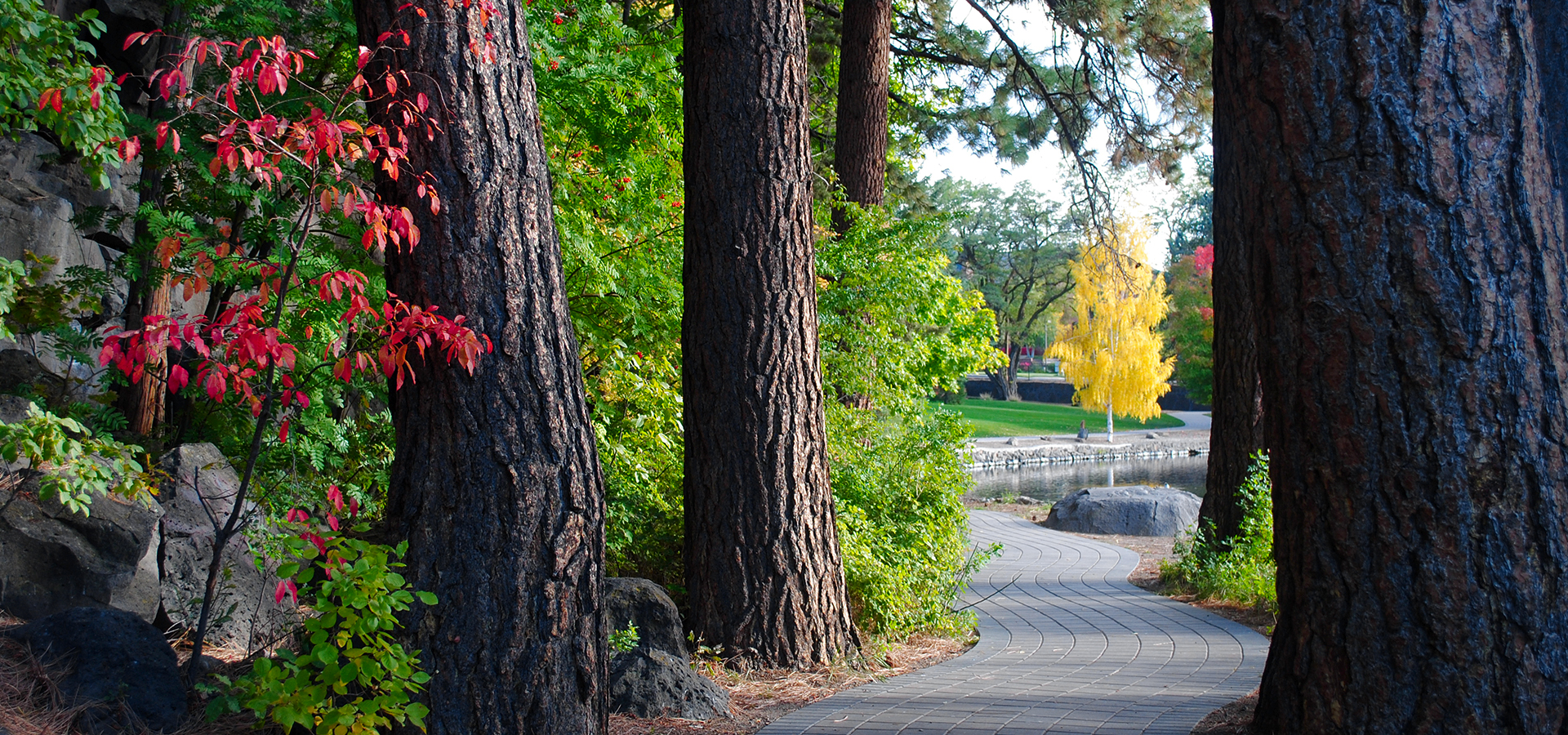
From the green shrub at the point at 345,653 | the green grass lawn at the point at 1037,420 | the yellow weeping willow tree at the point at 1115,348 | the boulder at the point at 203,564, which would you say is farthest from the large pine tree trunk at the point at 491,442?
the green grass lawn at the point at 1037,420

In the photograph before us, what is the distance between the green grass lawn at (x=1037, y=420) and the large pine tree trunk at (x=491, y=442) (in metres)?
32.8

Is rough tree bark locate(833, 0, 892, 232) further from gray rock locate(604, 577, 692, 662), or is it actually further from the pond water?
the pond water

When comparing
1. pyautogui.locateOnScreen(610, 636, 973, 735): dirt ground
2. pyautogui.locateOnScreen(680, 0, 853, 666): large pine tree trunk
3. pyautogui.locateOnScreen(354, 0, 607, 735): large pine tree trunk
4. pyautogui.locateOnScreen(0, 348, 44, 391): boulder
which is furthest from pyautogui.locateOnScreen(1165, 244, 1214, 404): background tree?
pyautogui.locateOnScreen(354, 0, 607, 735): large pine tree trunk

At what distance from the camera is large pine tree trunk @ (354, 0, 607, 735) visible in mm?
→ 3131

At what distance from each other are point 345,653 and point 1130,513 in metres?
11.4

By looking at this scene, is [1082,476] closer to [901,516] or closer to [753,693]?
[901,516]

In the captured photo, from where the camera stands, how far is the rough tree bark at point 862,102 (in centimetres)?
899

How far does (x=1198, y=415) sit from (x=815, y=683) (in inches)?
1857

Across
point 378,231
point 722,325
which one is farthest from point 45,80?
point 722,325

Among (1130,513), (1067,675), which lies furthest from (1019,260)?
(1067,675)

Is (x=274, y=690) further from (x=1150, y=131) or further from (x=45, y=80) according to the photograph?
(x=1150, y=131)

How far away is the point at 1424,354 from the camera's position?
2.29 metres

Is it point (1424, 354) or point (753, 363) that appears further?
point (753, 363)

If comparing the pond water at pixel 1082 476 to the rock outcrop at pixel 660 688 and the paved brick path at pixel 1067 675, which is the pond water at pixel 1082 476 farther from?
the rock outcrop at pixel 660 688
